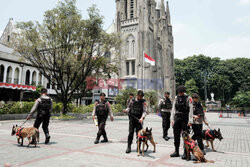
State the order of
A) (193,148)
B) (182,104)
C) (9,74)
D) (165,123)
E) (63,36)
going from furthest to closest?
(9,74) < (63,36) < (165,123) < (182,104) < (193,148)

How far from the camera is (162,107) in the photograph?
801cm

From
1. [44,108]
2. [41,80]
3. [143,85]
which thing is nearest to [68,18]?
[44,108]

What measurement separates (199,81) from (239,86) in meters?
11.9

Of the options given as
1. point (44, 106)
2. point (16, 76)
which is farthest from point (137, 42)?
point (44, 106)

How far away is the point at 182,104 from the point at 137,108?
1.31 metres

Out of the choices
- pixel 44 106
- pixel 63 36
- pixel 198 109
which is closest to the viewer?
pixel 198 109

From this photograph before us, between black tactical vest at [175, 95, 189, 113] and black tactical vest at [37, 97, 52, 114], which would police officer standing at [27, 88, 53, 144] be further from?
black tactical vest at [175, 95, 189, 113]

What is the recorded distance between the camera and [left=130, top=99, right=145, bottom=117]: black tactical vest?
5410 millimetres

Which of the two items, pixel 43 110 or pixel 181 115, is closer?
pixel 181 115

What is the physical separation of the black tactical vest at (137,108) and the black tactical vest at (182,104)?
105 cm

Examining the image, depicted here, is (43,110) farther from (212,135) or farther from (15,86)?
(15,86)

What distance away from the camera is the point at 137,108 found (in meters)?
5.43

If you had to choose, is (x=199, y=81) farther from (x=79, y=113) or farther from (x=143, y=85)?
(x=79, y=113)

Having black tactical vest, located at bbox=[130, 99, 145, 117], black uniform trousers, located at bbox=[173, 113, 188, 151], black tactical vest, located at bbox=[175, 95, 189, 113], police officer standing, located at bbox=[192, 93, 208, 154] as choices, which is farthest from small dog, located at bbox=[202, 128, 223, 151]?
black tactical vest, located at bbox=[130, 99, 145, 117]
